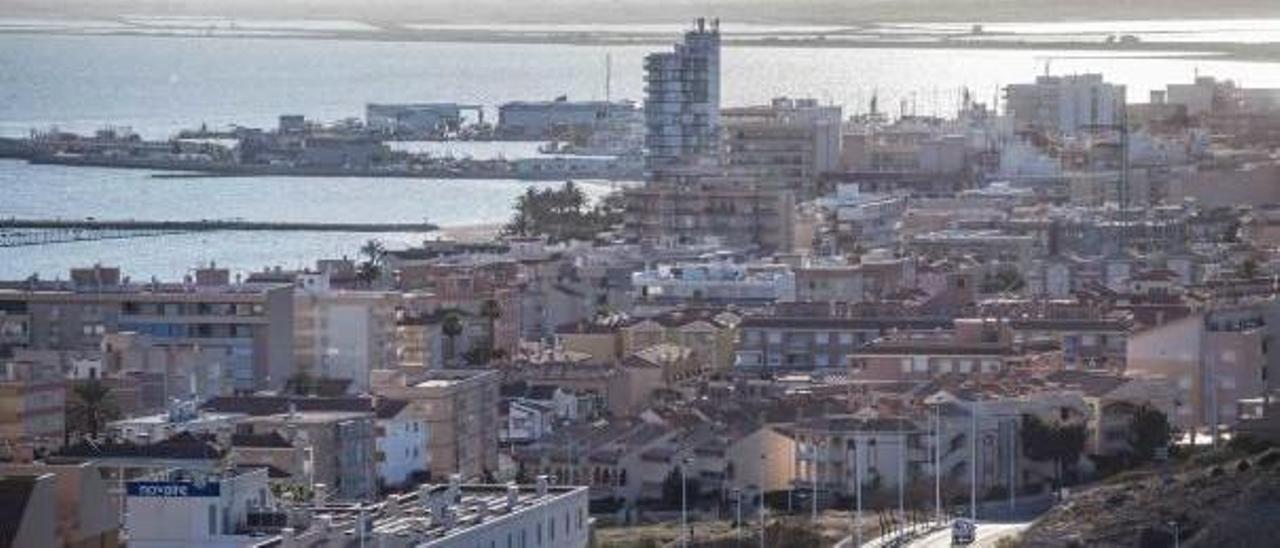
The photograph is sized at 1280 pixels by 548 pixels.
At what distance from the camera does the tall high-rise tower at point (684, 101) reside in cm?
4156

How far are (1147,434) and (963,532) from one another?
3619 mm

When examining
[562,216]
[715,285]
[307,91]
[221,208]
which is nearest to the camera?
[715,285]

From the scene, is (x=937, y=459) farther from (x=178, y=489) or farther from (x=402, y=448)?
(x=178, y=489)

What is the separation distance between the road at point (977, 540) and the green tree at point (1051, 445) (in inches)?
81.9

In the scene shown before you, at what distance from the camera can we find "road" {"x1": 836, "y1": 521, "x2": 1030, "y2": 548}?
647 inches

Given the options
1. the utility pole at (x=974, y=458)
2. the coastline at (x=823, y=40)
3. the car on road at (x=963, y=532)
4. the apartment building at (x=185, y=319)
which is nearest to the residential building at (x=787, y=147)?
the apartment building at (x=185, y=319)

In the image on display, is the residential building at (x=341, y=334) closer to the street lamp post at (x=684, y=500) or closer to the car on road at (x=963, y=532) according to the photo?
the street lamp post at (x=684, y=500)

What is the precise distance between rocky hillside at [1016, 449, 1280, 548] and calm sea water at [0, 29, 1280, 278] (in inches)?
620

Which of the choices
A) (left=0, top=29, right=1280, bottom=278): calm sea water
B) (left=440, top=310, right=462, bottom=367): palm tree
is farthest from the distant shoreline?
(left=440, top=310, right=462, bottom=367): palm tree

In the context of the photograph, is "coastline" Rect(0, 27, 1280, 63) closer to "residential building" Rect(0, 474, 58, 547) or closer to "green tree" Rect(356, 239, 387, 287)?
"green tree" Rect(356, 239, 387, 287)

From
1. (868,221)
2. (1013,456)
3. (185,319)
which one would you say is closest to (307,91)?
(868,221)

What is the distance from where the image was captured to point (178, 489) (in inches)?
533

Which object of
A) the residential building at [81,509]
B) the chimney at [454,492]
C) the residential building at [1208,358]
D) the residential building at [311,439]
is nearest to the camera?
the residential building at [81,509]

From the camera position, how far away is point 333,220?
145 ft
